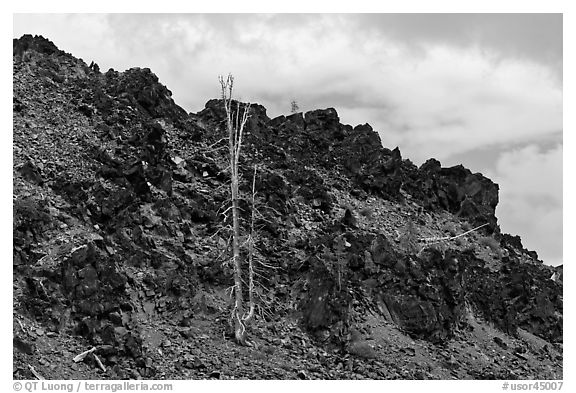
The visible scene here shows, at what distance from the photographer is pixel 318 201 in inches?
1056

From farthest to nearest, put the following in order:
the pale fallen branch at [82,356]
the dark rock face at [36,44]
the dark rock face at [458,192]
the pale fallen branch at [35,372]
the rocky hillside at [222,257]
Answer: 1. the dark rock face at [458,192]
2. the dark rock face at [36,44]
3. the rocky hillside at [222,257]
4. the pale fallen branch at [82,356]
5. the pale fallen branch at [35,372]

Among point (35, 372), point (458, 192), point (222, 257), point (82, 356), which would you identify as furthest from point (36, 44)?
point (458, 192)

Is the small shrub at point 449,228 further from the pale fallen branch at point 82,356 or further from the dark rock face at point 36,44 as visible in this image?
the dark rock face at point 36,44

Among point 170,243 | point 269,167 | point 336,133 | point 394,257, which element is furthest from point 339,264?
point 336,133

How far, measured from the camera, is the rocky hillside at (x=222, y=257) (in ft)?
55.6

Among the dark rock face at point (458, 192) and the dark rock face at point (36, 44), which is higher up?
the dark rock face at point (36, 44)

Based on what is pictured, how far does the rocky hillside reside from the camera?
17.0 m

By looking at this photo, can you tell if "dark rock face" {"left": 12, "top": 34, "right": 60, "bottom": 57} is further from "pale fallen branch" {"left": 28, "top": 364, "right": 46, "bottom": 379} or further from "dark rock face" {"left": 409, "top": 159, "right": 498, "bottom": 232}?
"pale fallen branch" {"left": 28, "top": 364, "right": 46, "bottom": 379}

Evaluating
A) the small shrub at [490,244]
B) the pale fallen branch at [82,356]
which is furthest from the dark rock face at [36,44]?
the small shrub at [490,244]

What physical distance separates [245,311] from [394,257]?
671 cm

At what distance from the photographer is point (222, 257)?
2175 cm

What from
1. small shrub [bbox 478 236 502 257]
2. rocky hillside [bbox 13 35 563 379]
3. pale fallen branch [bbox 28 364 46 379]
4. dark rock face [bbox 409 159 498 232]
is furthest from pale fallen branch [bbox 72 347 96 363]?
small shrub [bbox 478 236 502 257]

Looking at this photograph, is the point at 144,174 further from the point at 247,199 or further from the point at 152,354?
the point at 152,354

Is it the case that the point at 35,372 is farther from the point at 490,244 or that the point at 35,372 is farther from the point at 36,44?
the point at 490,244
